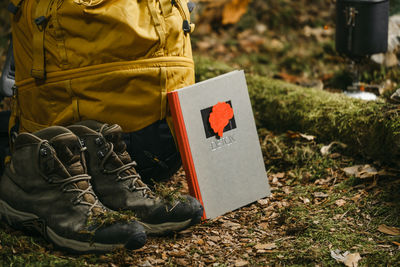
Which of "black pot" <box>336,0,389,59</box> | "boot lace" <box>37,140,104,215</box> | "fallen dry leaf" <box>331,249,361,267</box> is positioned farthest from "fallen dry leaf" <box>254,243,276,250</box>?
"black pot" <box>336,0,389,59</box>

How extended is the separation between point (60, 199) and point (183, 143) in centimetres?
64

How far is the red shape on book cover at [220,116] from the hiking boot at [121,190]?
0.42 m

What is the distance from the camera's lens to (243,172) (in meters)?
2.67

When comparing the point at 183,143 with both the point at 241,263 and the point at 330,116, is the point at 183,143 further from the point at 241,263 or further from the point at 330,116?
the point at 330,116

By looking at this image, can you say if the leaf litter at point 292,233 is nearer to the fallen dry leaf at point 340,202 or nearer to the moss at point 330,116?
the fallen dry leaf at point 340,202

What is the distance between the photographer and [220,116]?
2.57 m

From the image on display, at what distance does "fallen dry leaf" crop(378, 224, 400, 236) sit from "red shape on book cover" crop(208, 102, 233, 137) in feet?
3.00

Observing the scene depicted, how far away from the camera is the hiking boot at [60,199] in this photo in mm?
2107

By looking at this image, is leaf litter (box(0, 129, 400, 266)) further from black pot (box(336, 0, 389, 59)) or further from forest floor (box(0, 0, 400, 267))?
black pot (box(336, 0, 389, 59))

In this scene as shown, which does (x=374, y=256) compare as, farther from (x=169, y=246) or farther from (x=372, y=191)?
(x=169, y=246)

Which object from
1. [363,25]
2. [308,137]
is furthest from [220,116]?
[363,25]

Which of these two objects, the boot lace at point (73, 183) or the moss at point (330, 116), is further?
the moss at point (330, 116)

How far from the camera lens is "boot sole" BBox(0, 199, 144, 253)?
6.91ft

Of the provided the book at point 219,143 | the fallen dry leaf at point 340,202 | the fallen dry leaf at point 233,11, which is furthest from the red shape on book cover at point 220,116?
the fallen dry leaf at point 233,11
